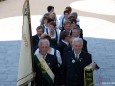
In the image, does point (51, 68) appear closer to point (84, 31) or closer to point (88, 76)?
point (88, 76)

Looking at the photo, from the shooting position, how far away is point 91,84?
20.4ft

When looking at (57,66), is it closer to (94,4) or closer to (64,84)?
(64,84)

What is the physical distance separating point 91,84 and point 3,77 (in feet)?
15.9

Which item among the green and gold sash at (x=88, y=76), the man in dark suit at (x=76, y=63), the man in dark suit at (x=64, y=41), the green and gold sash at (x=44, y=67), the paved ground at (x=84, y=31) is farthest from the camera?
the paved ground at (x=84, y=31)

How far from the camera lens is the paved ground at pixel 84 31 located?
10.8 metres

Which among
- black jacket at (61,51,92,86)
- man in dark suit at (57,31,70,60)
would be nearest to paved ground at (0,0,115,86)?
man in dark suit at (57,31,70,60)

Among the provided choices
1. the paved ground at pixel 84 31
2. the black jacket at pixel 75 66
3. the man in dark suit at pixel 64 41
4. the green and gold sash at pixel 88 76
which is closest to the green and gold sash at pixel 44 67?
the black jacket at pixel 75 66

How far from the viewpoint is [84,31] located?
16156 millimetres

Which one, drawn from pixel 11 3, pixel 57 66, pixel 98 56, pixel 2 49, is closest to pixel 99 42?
pixel 98 56

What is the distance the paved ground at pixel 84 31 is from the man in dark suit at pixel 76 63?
3239 mm

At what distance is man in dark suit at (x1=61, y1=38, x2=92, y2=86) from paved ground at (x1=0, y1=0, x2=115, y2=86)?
3.24m

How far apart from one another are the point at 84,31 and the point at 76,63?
981 cm

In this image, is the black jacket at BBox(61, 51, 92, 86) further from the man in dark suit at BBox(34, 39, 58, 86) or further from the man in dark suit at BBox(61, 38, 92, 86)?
the man in dark suit at BBox(34, 39, 58, 86)

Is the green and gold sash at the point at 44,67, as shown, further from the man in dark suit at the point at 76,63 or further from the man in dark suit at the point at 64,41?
the man in dark suit at the point at 64,41
